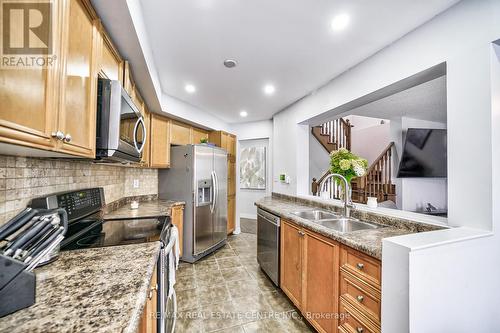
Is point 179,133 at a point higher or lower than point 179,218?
higher

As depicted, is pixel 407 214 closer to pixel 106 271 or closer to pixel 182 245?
pixel 106 271

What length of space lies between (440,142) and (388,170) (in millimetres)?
930

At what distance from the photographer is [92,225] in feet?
4.91

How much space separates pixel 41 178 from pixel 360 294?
201 cm

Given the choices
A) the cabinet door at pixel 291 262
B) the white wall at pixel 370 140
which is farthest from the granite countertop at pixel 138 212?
the white wall at pixel 370 140

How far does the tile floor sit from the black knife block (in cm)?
148

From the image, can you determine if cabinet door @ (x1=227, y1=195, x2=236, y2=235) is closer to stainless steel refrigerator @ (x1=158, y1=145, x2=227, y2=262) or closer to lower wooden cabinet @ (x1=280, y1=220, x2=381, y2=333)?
stainless steel refrigerator @ (x1=158, y1=145, x2=227, y2=262)

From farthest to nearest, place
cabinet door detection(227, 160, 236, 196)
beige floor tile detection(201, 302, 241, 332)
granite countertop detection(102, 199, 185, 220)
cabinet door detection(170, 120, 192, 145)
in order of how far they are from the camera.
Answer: cabinet door detection(227, 160, 236, 196), cabinet door detection(170, 120, 192, 145), granite countertop detection(102, 199, 185, 220), beige floor tile detection(201, 302, 241, 332)

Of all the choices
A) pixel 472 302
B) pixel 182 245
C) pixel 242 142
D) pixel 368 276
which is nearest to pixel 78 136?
pixel 368 276

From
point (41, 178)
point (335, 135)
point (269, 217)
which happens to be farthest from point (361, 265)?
point (335, 135)

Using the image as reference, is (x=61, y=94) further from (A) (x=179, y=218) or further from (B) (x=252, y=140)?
(B) (x=252, y=140)

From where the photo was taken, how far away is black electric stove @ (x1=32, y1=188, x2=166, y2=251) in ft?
3.85

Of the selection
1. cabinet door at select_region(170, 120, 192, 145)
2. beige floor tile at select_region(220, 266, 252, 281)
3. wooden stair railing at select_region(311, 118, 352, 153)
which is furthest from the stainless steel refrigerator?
wooden stair railing at select_region(311, 118, 352, 153)

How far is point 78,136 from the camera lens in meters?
0.94
